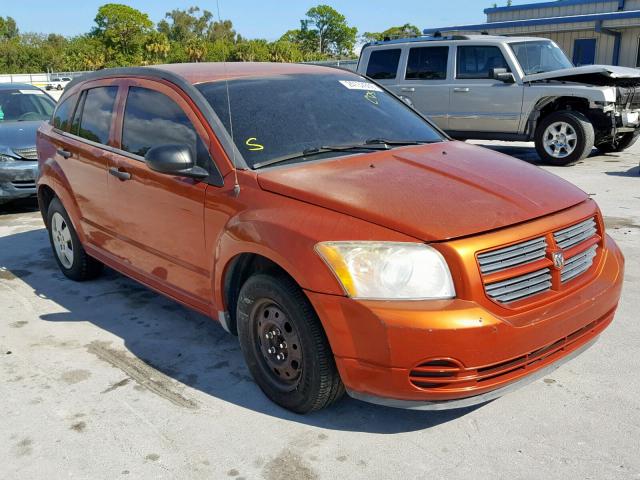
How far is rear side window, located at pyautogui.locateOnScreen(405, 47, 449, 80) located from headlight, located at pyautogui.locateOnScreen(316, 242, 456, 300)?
924 centimetres

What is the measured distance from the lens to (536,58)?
10.8 meters

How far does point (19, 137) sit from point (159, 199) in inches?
Answer: 214

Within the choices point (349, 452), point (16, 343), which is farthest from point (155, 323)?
point (349, 452)

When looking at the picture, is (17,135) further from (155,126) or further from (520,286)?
(520,286)

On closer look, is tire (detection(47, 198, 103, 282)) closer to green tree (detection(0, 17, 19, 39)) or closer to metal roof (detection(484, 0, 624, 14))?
metal roof (detection(484, 0, 624, 14))

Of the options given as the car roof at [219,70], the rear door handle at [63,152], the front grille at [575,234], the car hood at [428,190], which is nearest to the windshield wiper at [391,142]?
the car hood at [428,190]

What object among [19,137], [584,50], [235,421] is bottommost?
[235,421]

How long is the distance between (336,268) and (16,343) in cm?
257

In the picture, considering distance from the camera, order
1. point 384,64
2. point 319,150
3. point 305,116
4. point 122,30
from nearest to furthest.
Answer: point 319,150 → point 305,116 → point 384,64 → point 122,30

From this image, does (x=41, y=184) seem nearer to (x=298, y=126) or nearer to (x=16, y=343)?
(x=16, y=343)

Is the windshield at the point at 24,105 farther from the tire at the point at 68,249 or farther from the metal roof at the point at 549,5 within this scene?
the metal roof at the point at 549,5

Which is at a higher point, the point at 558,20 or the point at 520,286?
the point at 558,20

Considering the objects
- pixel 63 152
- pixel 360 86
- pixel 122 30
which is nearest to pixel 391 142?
pixel 360 86

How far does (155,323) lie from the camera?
4398 millimetres
